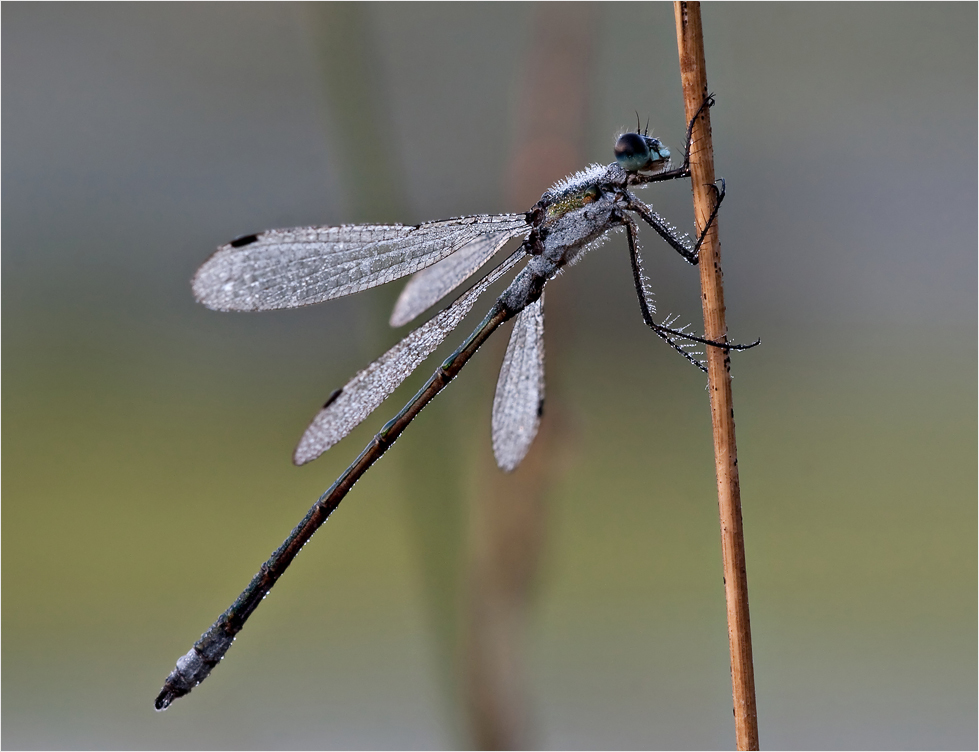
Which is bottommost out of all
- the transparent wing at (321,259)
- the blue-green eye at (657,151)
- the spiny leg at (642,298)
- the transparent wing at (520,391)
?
the transparent wing at (520,391)

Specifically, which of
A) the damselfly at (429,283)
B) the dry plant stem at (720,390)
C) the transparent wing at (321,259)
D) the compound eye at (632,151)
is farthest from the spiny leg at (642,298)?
the dry plant stem at (720,390)

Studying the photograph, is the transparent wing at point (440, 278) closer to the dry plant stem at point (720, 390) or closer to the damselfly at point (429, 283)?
the damselfly at point (429, 283)

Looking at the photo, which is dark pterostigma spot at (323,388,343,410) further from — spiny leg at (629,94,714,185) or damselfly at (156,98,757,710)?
spiny leg at (629,94,714,185)

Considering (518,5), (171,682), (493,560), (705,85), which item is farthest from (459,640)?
(518,5)

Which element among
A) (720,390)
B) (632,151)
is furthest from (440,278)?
(720,390)

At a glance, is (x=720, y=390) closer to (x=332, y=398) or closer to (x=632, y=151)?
(x=632, y=151)

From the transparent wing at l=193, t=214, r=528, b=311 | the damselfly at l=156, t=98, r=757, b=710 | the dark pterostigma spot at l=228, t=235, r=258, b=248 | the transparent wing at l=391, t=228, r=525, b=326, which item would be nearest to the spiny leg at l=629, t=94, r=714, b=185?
the damselfly at l=156, t=98, r=757, b=710
